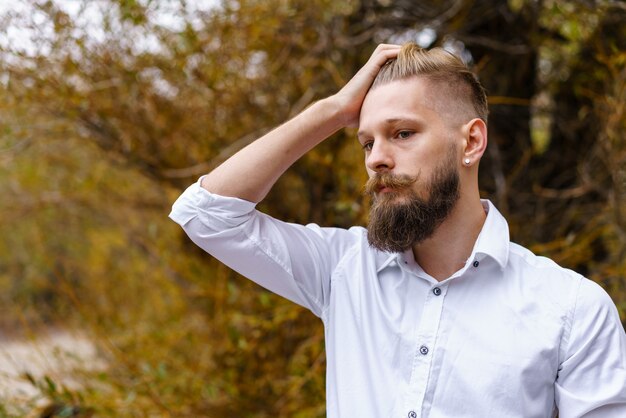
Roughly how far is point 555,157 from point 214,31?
2.04 metres

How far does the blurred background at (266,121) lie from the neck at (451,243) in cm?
135

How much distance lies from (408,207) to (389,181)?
80mm

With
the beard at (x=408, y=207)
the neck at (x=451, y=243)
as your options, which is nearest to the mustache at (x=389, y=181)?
the beard at (x=408, y=207)

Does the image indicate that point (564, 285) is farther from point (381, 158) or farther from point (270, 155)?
point (270, 155)

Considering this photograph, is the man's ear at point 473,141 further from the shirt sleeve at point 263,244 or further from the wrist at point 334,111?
the shirt sleeve at point 263,244

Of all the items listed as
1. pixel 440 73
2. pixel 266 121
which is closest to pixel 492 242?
pixel 440 73

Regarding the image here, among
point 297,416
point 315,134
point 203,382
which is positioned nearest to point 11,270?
point 203,382

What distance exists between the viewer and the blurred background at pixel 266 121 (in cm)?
337

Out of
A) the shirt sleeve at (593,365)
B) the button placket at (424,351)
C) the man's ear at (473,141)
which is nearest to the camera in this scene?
the shirt sleeve at (593,365)

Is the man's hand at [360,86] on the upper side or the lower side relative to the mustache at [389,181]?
upper

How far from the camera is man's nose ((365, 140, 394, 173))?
173 cm

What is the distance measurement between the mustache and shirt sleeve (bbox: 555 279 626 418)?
472 mm

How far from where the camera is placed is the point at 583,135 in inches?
159

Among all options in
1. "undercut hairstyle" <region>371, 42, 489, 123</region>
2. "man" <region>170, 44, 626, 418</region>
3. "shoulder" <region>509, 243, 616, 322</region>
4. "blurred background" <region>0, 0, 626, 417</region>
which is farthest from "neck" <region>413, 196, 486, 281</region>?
"blurred background" <region>0, 0, 626, 417</region>
